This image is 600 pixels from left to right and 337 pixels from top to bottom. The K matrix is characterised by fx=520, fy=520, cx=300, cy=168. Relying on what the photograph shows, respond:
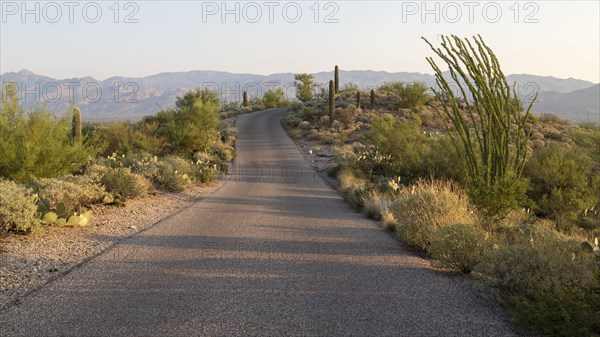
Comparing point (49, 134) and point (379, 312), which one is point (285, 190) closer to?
point (49, 134)

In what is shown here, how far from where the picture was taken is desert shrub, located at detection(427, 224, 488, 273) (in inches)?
295

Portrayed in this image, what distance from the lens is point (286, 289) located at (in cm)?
652

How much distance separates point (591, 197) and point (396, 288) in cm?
1557

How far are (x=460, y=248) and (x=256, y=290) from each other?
3.12 meters

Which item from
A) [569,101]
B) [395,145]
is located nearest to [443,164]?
[395,145]

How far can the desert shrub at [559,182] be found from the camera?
1855 centimetres

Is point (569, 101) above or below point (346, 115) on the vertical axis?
above

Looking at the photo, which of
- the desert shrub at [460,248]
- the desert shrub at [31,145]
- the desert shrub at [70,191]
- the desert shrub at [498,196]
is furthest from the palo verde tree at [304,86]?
the desert shrub at [460,248]

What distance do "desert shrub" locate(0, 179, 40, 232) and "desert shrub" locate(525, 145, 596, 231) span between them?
16.1 metres

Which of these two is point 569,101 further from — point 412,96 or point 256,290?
point 256,290

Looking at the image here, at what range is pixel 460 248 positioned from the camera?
759 cm

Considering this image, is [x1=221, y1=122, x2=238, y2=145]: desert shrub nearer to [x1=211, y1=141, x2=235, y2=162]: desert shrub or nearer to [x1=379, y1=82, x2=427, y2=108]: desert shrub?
[x1=211, y1=141, x2=235, y2=162]: desert shrub

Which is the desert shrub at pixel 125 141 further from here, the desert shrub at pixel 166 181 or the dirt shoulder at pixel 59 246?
the dirt shoulder at pixel 59 246

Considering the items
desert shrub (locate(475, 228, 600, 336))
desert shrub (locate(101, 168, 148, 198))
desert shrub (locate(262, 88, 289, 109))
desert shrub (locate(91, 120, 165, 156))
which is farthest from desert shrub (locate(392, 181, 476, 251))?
desert shrub (locate(262, 88, 289, 109))
